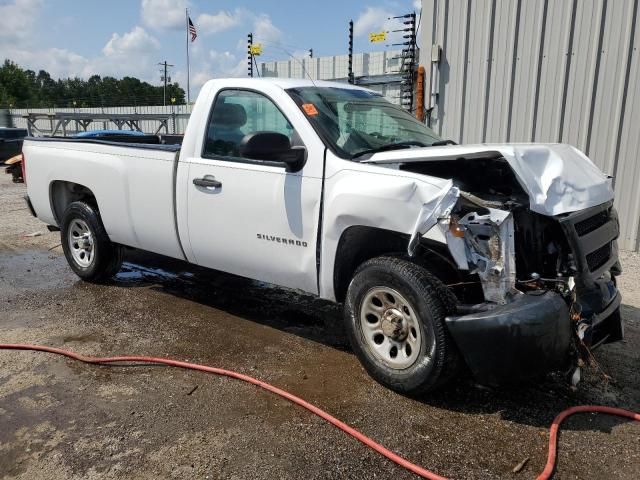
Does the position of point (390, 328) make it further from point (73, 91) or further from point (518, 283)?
point (73, 91)

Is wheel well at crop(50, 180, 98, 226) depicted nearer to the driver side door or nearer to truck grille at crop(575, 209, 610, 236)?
the driver side door

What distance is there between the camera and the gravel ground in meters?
2.92

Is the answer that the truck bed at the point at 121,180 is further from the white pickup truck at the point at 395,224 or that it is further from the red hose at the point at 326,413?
the red hose at the point at 326,413

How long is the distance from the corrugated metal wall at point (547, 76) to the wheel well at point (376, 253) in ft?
17.1

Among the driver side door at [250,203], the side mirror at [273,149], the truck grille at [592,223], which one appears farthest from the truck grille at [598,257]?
the side mirror at [273,149]

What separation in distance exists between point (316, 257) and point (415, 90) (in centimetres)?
612

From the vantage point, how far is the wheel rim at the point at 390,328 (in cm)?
347

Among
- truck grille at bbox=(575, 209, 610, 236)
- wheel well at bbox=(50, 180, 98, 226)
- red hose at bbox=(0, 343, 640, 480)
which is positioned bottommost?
red hose at bbox=(0, 343, 640, 480)

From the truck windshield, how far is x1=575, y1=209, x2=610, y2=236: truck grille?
134 centimetres

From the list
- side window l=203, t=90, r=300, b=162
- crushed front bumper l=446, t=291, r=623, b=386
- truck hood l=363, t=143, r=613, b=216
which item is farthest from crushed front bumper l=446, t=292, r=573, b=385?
side window l=203, t=90, r=300, b=162

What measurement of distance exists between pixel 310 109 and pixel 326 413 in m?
2.09

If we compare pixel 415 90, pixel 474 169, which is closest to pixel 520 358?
pixel 474 169

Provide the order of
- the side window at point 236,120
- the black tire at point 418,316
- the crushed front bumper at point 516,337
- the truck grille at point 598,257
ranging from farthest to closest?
the side window at point 236,120 < the truck grille at point 598,257 < the black tire at point 418,316 < the crushed front bumper at point 516,337

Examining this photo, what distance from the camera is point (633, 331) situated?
4.77 metres
